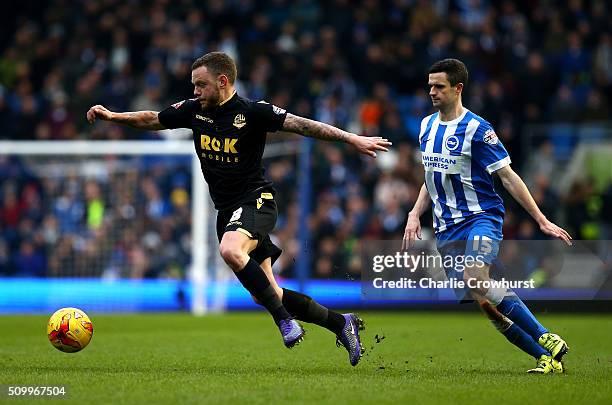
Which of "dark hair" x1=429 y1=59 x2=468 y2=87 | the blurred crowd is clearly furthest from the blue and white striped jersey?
the blurred crowd

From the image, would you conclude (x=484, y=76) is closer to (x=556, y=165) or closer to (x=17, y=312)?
(x=556, y=165)

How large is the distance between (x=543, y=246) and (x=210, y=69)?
834 cm

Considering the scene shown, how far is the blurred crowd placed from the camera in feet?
55.4

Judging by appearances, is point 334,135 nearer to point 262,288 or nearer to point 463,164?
point 463,164

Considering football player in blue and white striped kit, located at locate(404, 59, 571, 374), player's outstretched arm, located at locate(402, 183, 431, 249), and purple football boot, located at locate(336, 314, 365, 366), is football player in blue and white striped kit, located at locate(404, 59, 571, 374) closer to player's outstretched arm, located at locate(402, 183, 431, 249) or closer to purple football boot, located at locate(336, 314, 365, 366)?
player's outstretched arm, located at locate(402, 183, 431, 249)

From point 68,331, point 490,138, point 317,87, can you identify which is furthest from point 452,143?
point 317,87

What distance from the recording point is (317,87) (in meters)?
19.5

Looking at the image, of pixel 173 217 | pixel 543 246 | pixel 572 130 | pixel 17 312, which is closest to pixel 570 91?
pixel 572 130

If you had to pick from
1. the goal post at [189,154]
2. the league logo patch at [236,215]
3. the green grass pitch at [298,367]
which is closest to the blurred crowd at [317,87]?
the goal post at [189,154]

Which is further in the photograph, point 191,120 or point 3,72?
point 3,72

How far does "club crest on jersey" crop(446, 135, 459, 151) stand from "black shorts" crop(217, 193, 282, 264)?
1339mm

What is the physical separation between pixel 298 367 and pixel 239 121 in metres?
1.85

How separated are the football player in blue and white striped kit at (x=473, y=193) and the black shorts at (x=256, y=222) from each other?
3.37 ft

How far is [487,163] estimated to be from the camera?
25.7 ft
